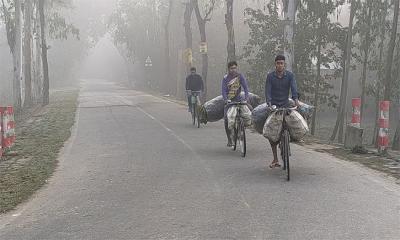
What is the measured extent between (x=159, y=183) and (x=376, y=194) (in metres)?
3.52

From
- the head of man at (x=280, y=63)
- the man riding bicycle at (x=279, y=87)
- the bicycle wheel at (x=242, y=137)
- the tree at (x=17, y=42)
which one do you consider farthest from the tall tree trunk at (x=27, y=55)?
the head of man at (x=280, y=63)

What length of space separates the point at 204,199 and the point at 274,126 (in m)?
2.21

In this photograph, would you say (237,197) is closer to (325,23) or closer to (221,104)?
(221,104)

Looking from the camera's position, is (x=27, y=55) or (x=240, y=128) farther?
(x=27, y=55)

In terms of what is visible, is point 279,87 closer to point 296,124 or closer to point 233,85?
point 296,124

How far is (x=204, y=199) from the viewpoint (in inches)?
287

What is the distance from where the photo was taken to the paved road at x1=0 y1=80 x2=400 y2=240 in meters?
5.84

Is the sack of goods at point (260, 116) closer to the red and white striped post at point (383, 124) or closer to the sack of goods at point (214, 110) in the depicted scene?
the red and white striped post at point (383, 124)

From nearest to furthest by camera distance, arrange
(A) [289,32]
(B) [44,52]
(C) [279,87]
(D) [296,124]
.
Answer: (D) [296,124] < (C) [279,87] < (A) [289,32] < (B) [44,52]

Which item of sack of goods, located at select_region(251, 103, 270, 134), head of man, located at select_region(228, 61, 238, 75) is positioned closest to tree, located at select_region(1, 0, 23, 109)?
head of man, located at select_region(228, 61, 238, 75)

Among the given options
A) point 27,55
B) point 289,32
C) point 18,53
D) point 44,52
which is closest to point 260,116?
point 289,32

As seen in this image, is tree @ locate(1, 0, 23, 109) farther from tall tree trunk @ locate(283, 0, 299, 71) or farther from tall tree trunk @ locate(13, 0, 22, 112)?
tall tree trunk @ locate(283, 0, 299, 71)

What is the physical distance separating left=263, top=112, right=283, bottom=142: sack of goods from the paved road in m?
Answer: 0.72

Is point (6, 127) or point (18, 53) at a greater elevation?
point (18, 53)
